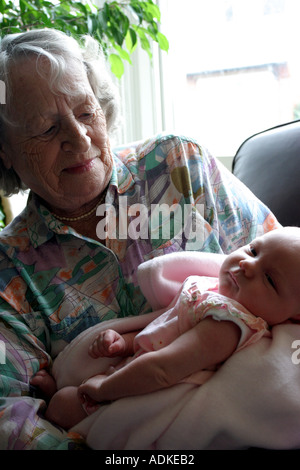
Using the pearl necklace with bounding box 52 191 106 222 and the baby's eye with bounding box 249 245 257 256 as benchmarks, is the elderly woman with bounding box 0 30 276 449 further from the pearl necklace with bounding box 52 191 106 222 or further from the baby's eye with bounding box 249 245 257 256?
the baby's eye with bounding box 249 245 257 256

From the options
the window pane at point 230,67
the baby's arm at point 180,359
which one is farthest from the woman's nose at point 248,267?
the window pane at point 230,67

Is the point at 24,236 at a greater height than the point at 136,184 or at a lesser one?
lesser

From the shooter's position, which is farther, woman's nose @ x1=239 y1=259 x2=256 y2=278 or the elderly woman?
the elderly woman

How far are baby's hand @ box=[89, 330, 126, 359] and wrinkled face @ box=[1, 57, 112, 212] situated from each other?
1.38 feet

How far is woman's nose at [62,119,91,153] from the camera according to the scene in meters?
1.42

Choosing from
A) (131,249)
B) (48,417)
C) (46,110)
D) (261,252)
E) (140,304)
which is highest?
(46,110)

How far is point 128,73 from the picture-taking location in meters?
2.77

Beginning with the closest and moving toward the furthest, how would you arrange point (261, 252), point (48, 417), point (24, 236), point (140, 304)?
point (261, 252) < point (48, 417) < point (140, 304) < point (24, 236)

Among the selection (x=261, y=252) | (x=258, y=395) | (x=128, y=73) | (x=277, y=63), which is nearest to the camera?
(x=258, y=395)

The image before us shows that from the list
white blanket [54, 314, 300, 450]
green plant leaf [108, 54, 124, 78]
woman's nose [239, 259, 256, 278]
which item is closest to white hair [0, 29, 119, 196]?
green plant leaf [108, 54, 124, 78]

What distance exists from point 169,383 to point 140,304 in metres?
0.40

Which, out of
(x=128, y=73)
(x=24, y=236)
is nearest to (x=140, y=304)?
(x=24, y=236)

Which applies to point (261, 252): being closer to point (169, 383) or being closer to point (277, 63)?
point (169, 383)

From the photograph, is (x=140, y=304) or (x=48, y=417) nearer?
(x=48, y=417)
